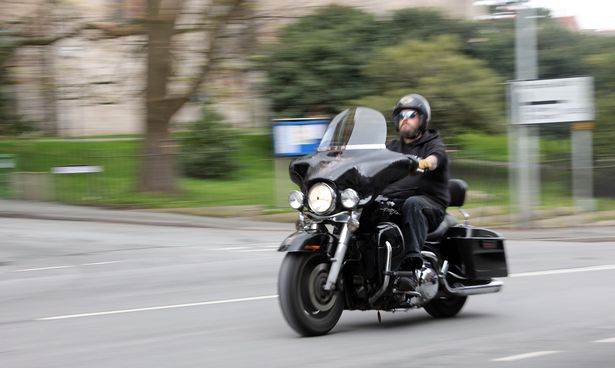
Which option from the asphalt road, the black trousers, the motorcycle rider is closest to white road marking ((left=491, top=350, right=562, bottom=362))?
the asphalt road

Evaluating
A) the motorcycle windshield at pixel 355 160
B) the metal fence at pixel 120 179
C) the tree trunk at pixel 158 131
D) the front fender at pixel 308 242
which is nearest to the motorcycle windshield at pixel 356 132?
the motorcycle windshield at pixel 355 160

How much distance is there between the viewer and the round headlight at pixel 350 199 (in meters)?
6.81

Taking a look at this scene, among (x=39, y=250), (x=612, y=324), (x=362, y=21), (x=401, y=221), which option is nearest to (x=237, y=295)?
(x=401, y=221)

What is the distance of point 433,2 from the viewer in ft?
128

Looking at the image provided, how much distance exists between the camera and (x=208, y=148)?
25.5 m

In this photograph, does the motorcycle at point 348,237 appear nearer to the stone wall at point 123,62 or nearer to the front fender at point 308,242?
the front fender at point 308,242

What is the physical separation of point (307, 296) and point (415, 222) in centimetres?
107

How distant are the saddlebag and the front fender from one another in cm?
147

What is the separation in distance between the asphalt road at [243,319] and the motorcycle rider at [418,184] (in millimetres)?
722

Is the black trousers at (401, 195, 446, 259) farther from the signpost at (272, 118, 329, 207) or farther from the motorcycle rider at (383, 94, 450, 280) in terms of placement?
the signpost at (272, 118, 329, 207)

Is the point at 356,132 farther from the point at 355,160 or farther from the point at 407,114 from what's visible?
the point at 407,114

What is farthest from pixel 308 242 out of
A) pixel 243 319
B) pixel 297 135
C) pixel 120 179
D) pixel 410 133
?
pixel 120 179

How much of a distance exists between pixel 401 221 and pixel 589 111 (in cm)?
1095

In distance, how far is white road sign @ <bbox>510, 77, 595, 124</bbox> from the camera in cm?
1734
